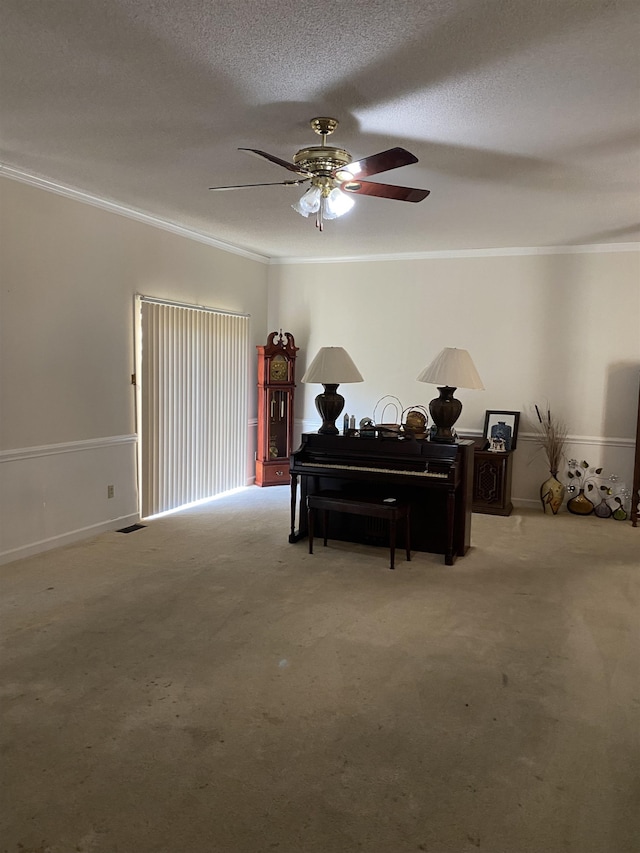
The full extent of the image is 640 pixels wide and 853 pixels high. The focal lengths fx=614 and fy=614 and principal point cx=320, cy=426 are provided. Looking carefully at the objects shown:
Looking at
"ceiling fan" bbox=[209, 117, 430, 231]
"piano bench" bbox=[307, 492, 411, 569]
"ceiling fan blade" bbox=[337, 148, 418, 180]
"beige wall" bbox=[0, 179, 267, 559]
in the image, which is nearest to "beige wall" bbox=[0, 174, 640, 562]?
"beige wall" bbox=[0, 179, 267, 559]

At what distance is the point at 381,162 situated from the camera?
112 inches

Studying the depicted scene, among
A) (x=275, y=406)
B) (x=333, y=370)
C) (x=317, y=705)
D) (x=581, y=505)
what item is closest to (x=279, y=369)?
(x=275, y=406)

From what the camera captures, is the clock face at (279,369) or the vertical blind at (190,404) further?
the clock face at (279,369)

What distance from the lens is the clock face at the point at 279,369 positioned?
7082 mm

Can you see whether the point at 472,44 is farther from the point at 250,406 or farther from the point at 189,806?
the point at 250,406

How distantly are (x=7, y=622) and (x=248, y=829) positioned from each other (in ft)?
6.70

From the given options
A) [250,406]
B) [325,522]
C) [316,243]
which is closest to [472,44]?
[325,522]

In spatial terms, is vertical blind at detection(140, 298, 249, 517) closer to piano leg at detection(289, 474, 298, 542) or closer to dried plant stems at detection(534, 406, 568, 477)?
piano leg at detection(289, 474, 298, 542)

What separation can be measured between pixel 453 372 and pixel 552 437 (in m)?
2.26

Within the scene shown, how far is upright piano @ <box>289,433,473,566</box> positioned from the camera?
4461 mm

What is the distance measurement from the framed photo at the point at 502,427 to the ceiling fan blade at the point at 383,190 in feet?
11.0

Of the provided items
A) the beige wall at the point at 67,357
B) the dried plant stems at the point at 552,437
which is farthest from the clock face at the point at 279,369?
the dried plant stems at the point at 552,437

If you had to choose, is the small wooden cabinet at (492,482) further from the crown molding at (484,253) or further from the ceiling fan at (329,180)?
the ceiling fan at (329,180)

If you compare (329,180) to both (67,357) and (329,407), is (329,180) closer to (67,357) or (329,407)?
(329,407)
